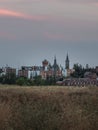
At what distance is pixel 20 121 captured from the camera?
9977 millimetres

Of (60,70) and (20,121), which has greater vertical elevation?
(60,70)

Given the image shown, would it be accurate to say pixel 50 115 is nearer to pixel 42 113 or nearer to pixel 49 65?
pixel 42 113

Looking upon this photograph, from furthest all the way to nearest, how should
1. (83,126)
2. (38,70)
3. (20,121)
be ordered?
(38,70), (20,121), (83,126)

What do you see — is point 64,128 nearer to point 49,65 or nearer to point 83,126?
point 83,126

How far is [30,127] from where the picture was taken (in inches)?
381

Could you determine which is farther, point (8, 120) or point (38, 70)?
point (38, 70)

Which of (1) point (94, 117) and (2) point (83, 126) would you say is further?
(1) point (94, 117)

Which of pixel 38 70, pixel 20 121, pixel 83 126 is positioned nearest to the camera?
pixel 83 126

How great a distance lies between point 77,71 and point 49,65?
578 cm

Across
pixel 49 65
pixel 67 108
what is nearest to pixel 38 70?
pixel 49 65

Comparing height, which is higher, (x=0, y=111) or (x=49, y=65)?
(x=49, y=65)

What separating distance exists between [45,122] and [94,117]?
4.11 ft

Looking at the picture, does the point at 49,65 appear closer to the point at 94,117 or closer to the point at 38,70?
the point at 38,70

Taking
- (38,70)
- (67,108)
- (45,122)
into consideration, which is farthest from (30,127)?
(38,70)
